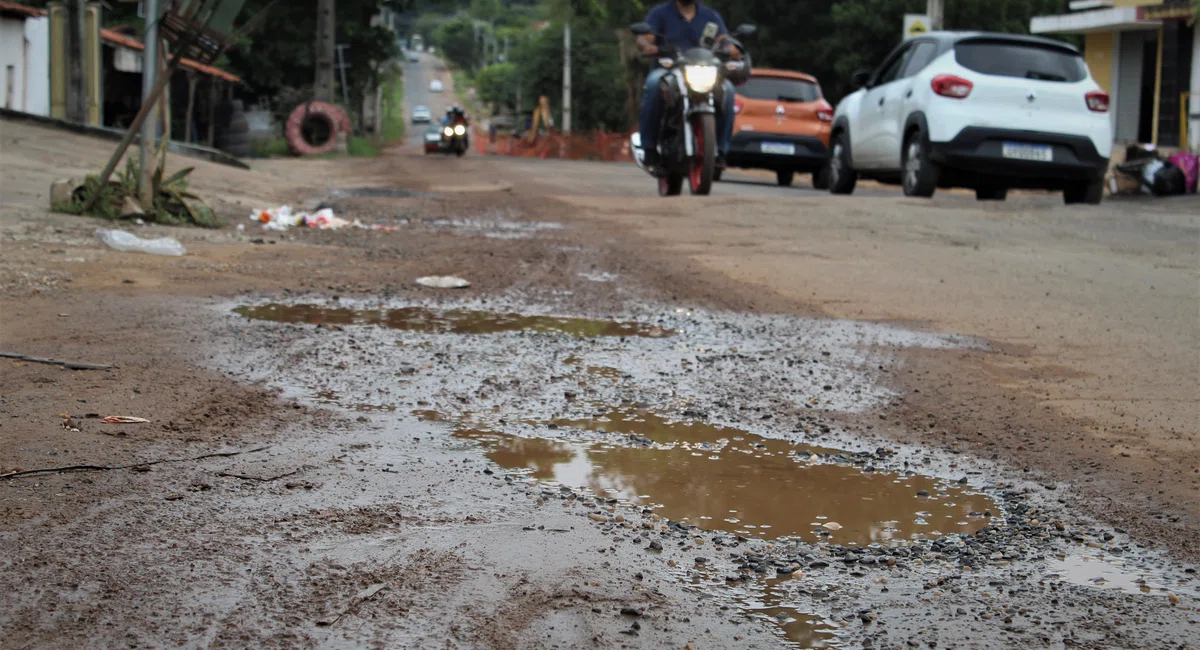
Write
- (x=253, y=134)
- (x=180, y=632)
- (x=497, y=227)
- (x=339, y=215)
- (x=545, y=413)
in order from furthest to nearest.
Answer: (x=253, y=134), (x=339, y=215), (x=497, y=227), (x=545, y=413), (x=180, y=632)

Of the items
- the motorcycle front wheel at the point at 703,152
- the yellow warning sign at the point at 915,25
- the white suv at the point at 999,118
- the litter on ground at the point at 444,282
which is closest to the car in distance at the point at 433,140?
the yellow warning sign at the point at 915,25

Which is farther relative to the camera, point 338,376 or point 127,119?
point 127,119

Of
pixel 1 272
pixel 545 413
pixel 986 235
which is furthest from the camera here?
pixel 986 235

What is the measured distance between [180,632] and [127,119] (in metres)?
29.1

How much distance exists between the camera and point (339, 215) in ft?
37.1

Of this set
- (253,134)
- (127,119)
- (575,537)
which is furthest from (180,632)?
(253,134)

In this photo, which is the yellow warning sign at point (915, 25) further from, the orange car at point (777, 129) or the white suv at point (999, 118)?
the white suv at point (999, 118)

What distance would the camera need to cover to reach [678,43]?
38.9 feet

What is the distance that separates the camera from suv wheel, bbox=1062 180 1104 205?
39.2 feet

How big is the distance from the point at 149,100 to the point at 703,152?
498 cm

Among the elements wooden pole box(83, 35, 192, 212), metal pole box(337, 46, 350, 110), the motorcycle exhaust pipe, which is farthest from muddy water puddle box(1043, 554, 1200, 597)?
metal pole box(337, 46, 350, 110)

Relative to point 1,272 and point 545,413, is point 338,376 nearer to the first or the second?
point 545,413

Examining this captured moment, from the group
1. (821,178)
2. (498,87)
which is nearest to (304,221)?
(821,178)

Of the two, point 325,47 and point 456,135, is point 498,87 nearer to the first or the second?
point 456,135
